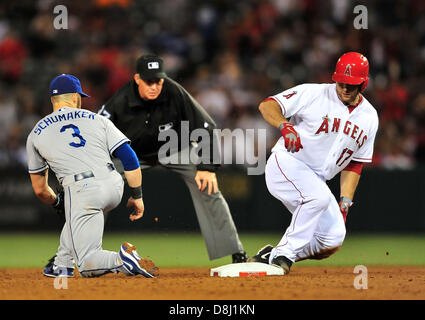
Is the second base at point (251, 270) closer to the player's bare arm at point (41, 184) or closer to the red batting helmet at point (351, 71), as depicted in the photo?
the player's bare arm at point (41, 184)

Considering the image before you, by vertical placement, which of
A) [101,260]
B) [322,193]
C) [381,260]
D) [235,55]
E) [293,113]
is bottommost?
[381,260]

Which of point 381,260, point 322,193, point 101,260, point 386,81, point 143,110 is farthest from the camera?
point 386,81

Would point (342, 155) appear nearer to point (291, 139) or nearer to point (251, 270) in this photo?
point (291, 139)

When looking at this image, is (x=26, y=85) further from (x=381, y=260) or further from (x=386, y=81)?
(x=381, y=260)

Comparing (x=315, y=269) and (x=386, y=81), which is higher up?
(x=386, y=81)

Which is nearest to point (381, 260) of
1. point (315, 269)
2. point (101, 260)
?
point (315, 269)

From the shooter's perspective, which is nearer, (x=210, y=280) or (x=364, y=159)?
(x=210, y=280)

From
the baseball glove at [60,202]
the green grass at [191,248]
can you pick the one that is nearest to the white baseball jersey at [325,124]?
the green grass at [191,248]

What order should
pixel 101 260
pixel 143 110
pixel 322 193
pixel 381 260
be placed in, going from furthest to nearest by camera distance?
pixel 381 260, pixel 143 110, pixel 322 193, pixel 101 260
